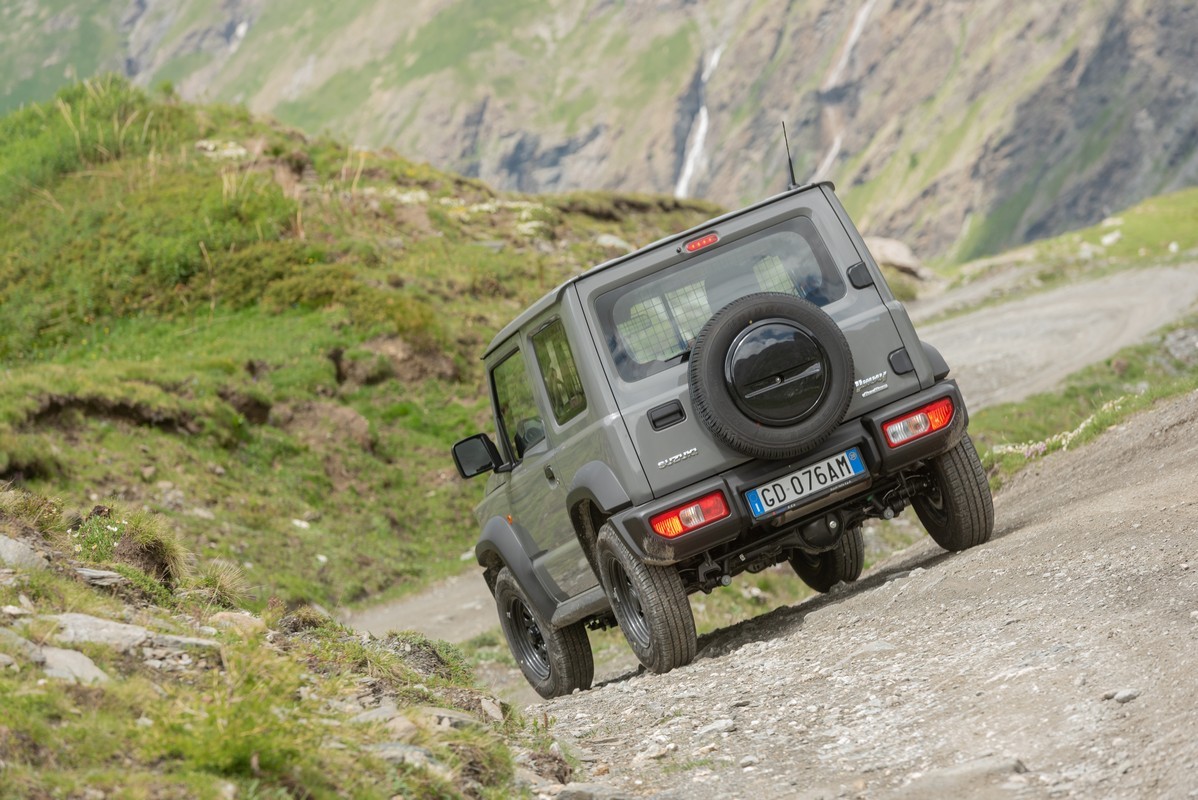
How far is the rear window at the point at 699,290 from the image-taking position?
7395mm

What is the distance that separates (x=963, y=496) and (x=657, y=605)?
2327 mm

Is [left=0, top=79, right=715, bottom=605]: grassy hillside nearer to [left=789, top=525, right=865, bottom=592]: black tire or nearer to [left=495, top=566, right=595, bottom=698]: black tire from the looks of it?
[left=495, top=566, right=595, bottom=698]: black tire

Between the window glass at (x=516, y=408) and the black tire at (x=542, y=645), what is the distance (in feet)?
3.19

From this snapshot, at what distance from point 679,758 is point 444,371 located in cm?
1701

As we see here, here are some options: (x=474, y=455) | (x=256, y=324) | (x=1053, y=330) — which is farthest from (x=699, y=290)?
(x=1053, y=330)

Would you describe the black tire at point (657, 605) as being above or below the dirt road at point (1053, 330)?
below

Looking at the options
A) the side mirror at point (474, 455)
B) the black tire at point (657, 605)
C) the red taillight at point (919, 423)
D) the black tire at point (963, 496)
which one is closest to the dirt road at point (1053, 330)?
the black tire at point (963, 496)

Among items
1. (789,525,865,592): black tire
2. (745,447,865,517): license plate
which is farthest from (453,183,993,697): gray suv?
(789,525,865,592): black tire

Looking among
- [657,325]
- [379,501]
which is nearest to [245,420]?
[379,501]

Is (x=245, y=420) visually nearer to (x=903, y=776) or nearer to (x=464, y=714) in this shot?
(x=464, y=714)

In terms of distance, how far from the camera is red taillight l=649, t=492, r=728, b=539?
7.09 meters

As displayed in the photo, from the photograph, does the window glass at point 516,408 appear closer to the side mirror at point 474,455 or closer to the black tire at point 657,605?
the side mirror at point 474,455

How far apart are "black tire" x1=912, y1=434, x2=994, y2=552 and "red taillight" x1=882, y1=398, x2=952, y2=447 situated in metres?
0.39

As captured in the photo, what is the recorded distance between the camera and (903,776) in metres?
4.45
